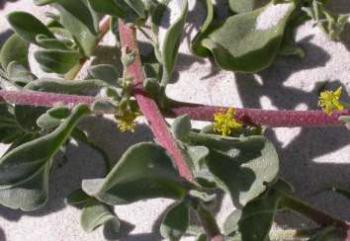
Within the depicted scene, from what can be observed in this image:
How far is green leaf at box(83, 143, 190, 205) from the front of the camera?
78.5 inches

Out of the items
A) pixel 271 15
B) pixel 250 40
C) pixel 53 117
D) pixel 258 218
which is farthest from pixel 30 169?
pixel 271 15

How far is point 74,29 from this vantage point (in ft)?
8.70

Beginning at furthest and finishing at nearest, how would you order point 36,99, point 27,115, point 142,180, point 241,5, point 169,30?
1. point 241,5
2. point 27,115
3. point 36,99
4. point 169,30
5. point 142,180

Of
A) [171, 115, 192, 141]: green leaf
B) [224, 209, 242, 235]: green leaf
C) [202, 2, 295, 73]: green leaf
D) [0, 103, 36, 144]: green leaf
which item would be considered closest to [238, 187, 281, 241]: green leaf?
[224, 209, 242, 235]: green leaf

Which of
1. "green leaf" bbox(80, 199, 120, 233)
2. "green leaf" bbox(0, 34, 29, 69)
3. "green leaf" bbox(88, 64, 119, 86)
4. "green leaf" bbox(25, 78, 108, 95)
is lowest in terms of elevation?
"green leaf" bbox(80, 199, 120, 233)

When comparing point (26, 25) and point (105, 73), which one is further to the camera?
point (26, 25)

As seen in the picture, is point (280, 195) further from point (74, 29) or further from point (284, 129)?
point (74, 29)

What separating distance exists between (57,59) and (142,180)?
0.71 meters

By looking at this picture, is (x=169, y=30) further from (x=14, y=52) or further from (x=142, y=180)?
(x=14, y=52)

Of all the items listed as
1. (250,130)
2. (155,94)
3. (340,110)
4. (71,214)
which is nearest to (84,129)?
(71,214)

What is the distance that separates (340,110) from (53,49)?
97 cm

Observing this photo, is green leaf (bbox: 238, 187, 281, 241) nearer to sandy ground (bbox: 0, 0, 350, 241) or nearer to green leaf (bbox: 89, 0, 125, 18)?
sandy ground (bbox: 0, 0, 350, 241)

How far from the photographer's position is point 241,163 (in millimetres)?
2320

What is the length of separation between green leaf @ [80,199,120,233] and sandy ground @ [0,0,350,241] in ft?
0.46
